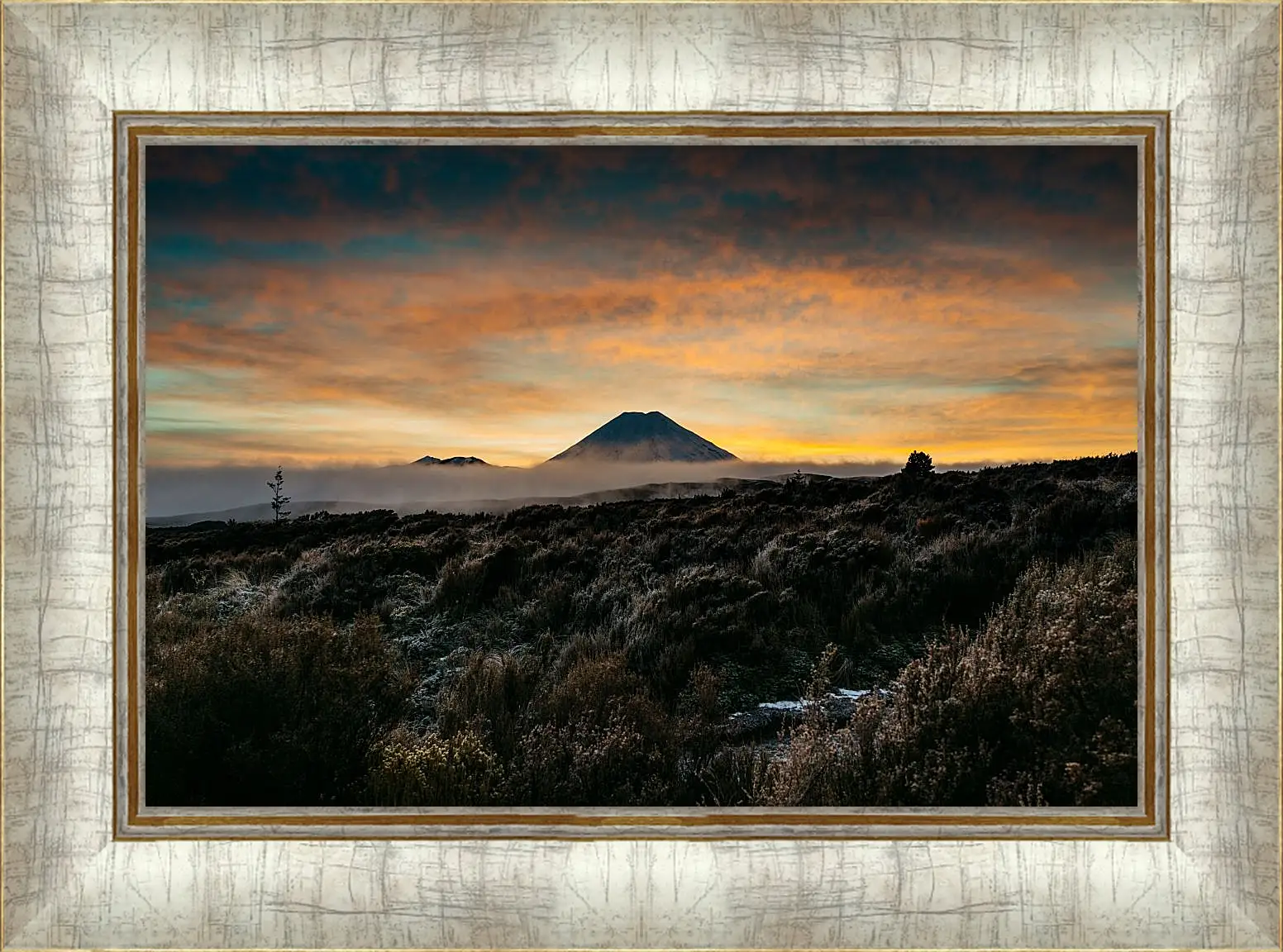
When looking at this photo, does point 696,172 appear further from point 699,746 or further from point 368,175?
point 699,746

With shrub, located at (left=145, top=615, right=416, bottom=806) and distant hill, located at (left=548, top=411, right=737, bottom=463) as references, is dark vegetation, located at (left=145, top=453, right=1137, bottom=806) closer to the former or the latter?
shrub, located at (left=145, top=615, right=416, bottom=806)

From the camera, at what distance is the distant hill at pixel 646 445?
2.42 metres

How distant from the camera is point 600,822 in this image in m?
2.10

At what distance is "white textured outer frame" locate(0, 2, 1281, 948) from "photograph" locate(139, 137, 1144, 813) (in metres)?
0.16

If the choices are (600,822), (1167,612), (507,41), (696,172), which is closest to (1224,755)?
(1167,612)

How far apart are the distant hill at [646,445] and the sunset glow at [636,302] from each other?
38 millimetres

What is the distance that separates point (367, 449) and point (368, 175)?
920mm

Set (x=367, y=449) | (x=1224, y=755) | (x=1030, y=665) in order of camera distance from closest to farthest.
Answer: (x=1224, y=755)
(x=1030, y=665)
(x=367, y=449)

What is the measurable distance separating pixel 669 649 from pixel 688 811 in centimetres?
56

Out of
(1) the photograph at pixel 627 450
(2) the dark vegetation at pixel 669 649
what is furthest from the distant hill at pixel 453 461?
(2) the dark vegetation at pixel 669 649

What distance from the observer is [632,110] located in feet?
6.85

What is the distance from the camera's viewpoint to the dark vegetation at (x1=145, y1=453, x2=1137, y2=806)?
7.16ft

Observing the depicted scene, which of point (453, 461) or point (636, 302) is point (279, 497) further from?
point (636, 302)

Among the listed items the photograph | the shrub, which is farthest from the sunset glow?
the shrub
